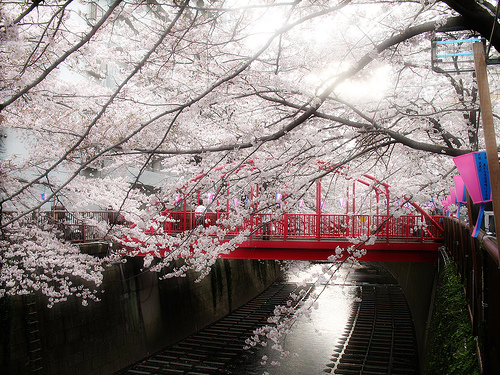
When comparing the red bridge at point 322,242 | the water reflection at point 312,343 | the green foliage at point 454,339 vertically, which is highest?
the red bridge at point 322,242

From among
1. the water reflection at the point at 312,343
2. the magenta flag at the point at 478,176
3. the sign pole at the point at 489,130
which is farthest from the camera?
the water reflection at the point at 312,343

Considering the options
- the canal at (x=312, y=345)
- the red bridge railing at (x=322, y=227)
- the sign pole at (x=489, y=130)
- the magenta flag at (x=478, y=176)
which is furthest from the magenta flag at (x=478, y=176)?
the red bridge railing at (x=322, y=227)

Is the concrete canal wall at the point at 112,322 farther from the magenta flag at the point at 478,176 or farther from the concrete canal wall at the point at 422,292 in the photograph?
the concrete canal wall at the point at 422,292

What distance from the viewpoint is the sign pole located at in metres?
2.38

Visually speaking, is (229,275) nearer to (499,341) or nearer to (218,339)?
(218,339)

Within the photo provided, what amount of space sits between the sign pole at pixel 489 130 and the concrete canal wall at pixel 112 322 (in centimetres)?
480

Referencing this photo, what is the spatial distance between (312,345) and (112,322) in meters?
7.15

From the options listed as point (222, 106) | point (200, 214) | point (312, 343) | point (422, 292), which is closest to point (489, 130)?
point (222, 106)

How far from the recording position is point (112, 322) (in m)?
11.6

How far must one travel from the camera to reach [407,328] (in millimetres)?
15289

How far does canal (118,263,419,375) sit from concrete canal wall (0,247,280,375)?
585 mm

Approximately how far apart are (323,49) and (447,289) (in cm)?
448

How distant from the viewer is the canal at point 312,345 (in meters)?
11.7

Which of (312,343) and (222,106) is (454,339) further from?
(312,343)
